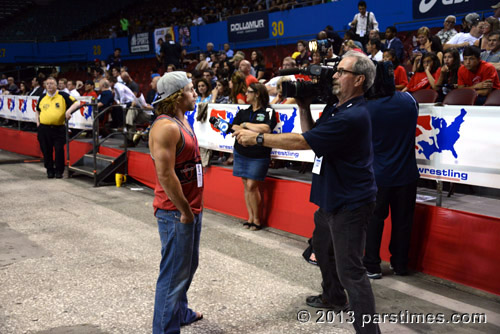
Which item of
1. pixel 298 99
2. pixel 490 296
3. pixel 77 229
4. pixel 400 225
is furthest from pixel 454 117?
pixel 77 229

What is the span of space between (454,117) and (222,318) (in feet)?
9.34

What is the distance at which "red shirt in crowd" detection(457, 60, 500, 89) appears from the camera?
6498mm

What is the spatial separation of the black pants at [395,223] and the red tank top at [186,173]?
2.03m

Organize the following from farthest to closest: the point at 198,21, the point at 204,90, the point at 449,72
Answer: the point at 198,21, the point at 204,90, the point at 449,72

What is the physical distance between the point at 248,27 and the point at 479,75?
1260 cm

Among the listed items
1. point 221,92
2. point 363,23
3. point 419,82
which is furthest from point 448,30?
point 221,92

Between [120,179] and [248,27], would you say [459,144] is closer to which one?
[120,179]

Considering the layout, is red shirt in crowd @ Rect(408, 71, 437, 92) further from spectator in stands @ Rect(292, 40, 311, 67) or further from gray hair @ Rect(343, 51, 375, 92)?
gray hair @ Rect(343, 51, 375, 92)

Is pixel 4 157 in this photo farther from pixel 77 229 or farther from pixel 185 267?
pixel 185 267

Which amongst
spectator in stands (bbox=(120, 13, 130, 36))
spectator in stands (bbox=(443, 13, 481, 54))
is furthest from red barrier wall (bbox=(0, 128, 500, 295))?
spectator in stands (bbox=(120, 13, 130, 36))

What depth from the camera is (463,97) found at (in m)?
6.23

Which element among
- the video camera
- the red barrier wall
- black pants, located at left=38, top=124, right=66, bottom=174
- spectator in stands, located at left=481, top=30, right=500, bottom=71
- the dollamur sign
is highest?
the dollamur sign

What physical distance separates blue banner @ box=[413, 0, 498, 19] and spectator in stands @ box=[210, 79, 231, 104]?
6.49 meters

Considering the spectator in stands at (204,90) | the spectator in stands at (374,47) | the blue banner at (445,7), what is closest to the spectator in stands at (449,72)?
the spectator in stands at (374,47)
